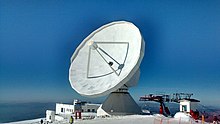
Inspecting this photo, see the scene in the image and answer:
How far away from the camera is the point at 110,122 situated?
1075 inches

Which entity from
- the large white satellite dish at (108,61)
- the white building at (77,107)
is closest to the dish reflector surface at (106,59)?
the large white satellite dish at (108,61)

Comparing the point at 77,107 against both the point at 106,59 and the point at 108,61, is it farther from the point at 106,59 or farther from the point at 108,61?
the point at 108,61

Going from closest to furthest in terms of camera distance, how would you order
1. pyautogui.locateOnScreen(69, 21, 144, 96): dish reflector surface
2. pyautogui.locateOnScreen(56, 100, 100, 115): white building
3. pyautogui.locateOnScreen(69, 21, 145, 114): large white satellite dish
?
pyautogui.locateOnScreen(69, 21, 144, 96): dish reflector surface, pyautogui.locateOnScreen(69, 21, 145, 114): large white satellite dish, pyautogui.locateOnScreen(56, 100, 100, 115): white building

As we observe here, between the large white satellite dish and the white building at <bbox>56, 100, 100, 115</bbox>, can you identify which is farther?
the white building at <bbox>56, 100, 100, 115</bbox>

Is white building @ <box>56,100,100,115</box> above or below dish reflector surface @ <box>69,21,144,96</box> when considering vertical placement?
below

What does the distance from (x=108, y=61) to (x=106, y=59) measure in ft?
1.72

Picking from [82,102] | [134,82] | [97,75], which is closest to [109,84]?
[97,75]

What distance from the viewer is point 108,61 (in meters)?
35.2


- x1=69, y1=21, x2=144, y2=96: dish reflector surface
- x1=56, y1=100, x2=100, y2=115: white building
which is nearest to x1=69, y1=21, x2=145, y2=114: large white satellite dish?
x1=69, y1=21, x2=144, y2=96: dish reflector surface

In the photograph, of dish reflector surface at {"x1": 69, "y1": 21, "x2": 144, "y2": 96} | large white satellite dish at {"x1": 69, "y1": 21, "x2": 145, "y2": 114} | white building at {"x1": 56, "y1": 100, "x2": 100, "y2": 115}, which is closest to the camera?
dish reflector surface at {"x1": 69, "y1": 21, "x2": 144, "y2": 96}

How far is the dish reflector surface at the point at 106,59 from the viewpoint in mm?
30922

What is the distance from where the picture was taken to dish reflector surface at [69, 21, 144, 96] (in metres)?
30.9

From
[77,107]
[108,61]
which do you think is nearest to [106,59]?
[108,61]

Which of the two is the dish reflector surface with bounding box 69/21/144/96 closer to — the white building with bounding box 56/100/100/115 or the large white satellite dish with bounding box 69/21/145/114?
the large white satellite dish with bounding box 69/21/145/114
